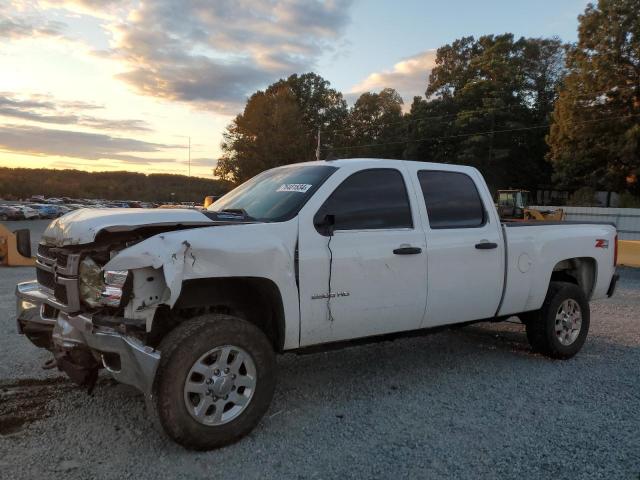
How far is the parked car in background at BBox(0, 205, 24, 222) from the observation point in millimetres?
46369

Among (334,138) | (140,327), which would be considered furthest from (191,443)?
(334,138)

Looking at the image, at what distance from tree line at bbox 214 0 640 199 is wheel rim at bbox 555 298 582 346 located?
34.2 m

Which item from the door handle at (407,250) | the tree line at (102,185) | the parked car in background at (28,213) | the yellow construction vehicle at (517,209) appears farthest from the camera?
the tree line at (102,185)

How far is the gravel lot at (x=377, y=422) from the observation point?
320cm

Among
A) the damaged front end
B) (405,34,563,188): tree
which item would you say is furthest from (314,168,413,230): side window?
(405,34,563,188): tree

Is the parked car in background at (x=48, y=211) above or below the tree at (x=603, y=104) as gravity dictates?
below

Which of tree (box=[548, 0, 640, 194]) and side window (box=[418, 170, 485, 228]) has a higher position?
tree (box=[548, 0, 640, 194])

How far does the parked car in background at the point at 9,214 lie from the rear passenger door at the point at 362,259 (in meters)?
50.1

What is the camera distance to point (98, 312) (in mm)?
3367

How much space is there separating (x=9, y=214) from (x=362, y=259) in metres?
51.1

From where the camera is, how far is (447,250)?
14.9 ft

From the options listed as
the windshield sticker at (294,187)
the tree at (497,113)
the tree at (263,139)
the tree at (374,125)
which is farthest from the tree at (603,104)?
the windshield sticker at (294,187)

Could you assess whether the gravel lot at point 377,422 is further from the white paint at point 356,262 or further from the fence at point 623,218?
the fence at point 623,218

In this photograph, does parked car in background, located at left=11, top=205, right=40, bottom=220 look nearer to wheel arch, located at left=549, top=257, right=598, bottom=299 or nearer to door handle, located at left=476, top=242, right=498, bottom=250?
wheel arch, located at left=549, top=257, right=598, bottom=299
